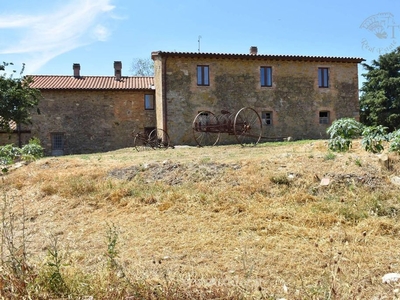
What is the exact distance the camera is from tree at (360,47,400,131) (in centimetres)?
2927

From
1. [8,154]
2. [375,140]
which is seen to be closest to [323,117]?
[375,140]

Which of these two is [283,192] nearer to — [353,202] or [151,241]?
[353,202]

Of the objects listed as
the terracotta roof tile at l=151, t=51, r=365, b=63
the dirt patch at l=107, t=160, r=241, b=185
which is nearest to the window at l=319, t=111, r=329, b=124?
the terracotta roof tile at l=151, t=51, r=365, b=63

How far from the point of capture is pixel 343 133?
8797mm

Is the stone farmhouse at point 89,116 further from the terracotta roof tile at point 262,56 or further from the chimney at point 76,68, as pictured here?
Result: the terracotta roof tile at point 262,56

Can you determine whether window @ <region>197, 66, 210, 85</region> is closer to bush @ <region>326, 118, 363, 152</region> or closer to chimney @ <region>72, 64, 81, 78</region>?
chimney @ <region>72, 64, 81, 78</region>

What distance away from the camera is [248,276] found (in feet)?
12.9

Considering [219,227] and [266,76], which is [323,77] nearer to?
[266,76]

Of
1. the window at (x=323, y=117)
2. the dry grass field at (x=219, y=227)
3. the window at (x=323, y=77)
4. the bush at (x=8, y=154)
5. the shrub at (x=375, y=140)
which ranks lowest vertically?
the dry grass field at (x=219, y=227)

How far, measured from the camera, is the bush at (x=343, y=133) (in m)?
8.55

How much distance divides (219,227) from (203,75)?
1562 centimetres

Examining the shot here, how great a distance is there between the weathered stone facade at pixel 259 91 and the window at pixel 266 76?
0.69ft

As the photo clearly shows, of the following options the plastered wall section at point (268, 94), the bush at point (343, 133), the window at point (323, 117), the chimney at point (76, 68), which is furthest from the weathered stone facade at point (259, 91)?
the bush at point (343, 133)

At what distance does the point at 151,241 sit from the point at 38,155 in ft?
29.4
